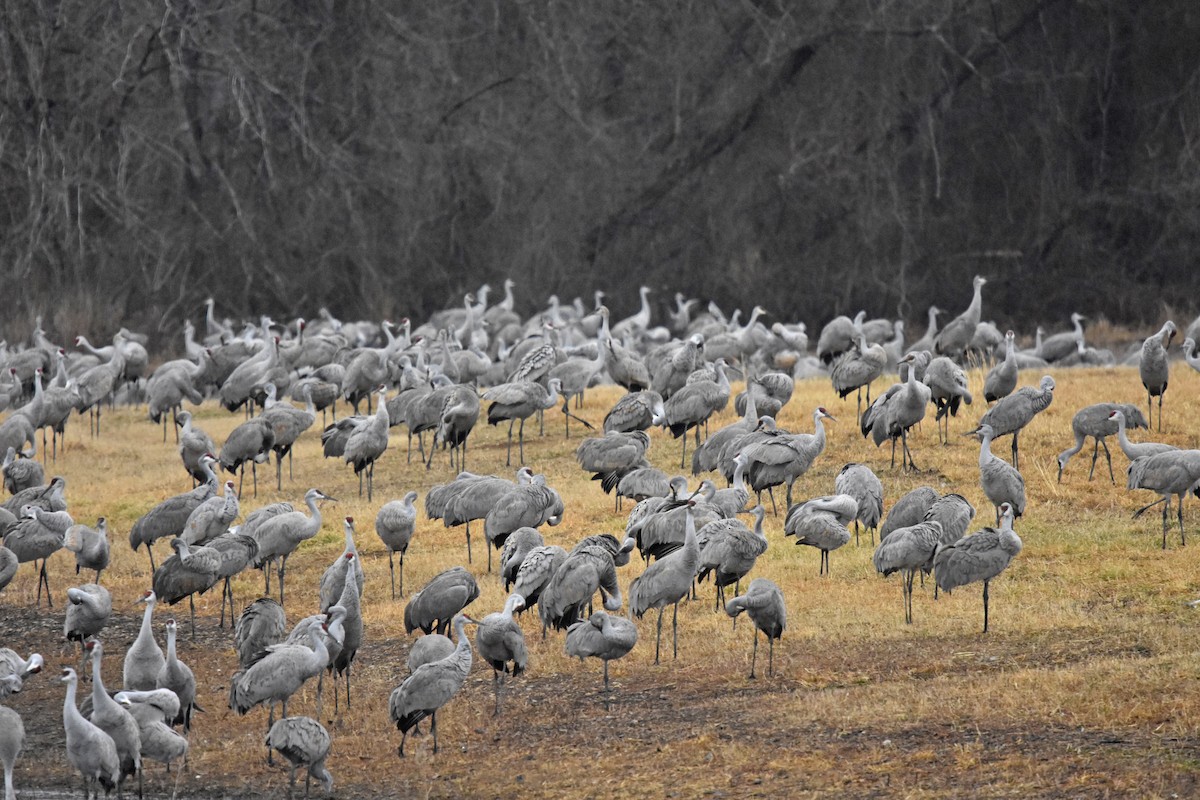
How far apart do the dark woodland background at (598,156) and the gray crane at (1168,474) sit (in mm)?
19862

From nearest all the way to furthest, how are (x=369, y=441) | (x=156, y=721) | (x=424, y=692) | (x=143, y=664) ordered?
(x=156, y=721) < (x=424, y=692) < (x=143, y=664) < (x=369, y=441)

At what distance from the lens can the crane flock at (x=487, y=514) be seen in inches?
380

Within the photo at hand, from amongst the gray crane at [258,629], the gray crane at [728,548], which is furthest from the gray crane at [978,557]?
the gray crane at [258,629]

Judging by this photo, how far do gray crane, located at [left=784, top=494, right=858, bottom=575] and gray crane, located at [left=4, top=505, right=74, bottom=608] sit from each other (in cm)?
600

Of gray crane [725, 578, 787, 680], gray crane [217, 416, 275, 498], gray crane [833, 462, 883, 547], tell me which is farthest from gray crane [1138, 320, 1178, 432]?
gray crane [217, 416, 275, 498]

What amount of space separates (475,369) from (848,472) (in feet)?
32.1

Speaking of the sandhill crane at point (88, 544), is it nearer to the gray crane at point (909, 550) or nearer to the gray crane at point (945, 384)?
the gray crane at point (909, 550)

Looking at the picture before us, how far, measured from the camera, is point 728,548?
11.3 meters

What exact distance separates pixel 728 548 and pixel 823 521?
3.50 feet

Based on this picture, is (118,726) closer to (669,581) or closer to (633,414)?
(669,581)

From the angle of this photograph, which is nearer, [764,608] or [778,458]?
[764,608]

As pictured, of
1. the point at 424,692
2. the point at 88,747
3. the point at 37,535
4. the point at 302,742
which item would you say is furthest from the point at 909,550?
the point at 37,535

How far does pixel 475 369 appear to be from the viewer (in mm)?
22297

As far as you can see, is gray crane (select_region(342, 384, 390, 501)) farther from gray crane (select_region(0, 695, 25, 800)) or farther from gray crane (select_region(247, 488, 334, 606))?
gray crane (select_region(0, 695, 25, 800))
